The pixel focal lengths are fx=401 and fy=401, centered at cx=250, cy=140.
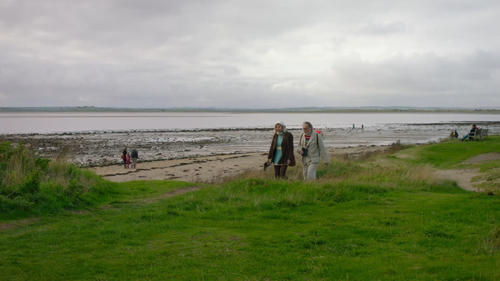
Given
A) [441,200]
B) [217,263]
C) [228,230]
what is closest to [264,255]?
[217,263]

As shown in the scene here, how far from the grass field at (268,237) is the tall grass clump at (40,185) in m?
0.39

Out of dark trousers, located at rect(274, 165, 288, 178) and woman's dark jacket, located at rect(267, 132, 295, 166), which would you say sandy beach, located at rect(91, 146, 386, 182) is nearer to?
dark trousers, located at rect(274, 165, 288, 178)

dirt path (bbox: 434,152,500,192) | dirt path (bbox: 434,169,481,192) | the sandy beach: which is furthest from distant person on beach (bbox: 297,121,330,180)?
the sandy beach

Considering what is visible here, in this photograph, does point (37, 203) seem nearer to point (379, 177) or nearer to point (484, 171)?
point (379, 177)

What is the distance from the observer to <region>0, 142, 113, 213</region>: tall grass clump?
8.44m

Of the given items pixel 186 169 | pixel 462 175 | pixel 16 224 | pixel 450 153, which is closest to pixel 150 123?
pixel 186 169

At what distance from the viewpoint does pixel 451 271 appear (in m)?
4.31

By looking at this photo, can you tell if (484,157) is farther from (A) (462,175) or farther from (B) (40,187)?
(B) (40,187)

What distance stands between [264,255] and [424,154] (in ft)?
64.0

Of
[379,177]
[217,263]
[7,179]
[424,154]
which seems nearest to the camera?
[217,263]

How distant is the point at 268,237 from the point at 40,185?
19.9ft

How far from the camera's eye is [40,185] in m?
9.38

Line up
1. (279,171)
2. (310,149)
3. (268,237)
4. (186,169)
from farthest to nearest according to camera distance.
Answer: (186,169)
(279,171)
(310,149)
(268,237)

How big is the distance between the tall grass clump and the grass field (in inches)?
15.3
